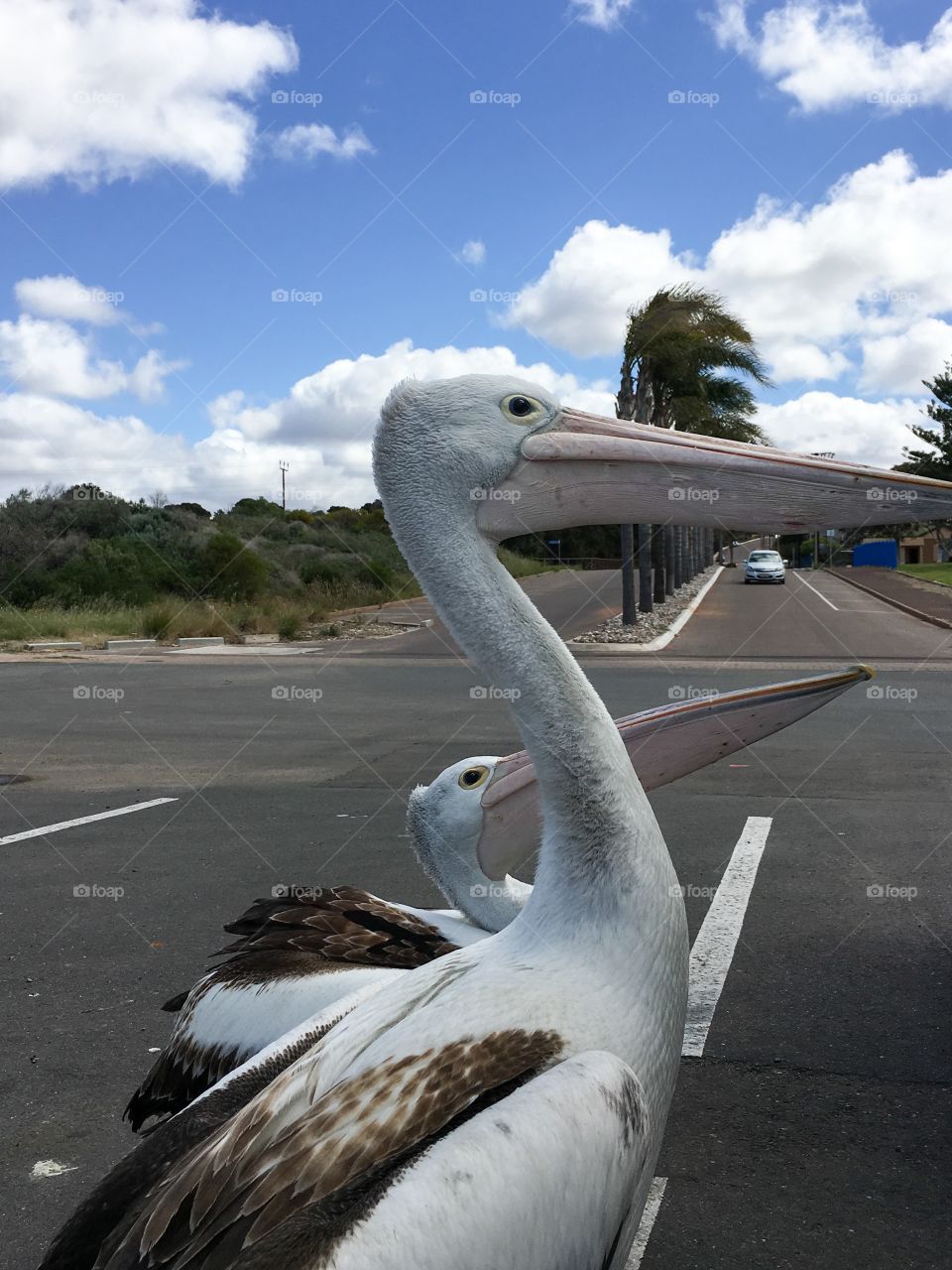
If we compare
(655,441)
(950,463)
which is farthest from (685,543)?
(655,441)

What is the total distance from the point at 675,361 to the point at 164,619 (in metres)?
12.6

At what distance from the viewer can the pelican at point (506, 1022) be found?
158 centimetres

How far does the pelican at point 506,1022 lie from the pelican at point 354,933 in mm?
450

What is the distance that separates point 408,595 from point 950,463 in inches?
1370

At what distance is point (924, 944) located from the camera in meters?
4.77

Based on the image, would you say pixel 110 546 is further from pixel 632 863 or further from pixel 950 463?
pixel 950 463

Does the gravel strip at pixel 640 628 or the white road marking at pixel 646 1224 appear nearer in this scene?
the white road marking at pixel 646 1224

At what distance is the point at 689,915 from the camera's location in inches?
201

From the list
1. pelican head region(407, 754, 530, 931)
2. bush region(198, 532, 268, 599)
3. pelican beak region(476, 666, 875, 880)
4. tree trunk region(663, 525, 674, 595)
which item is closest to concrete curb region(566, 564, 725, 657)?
tree trunk region(663, 525, 674, 595)
